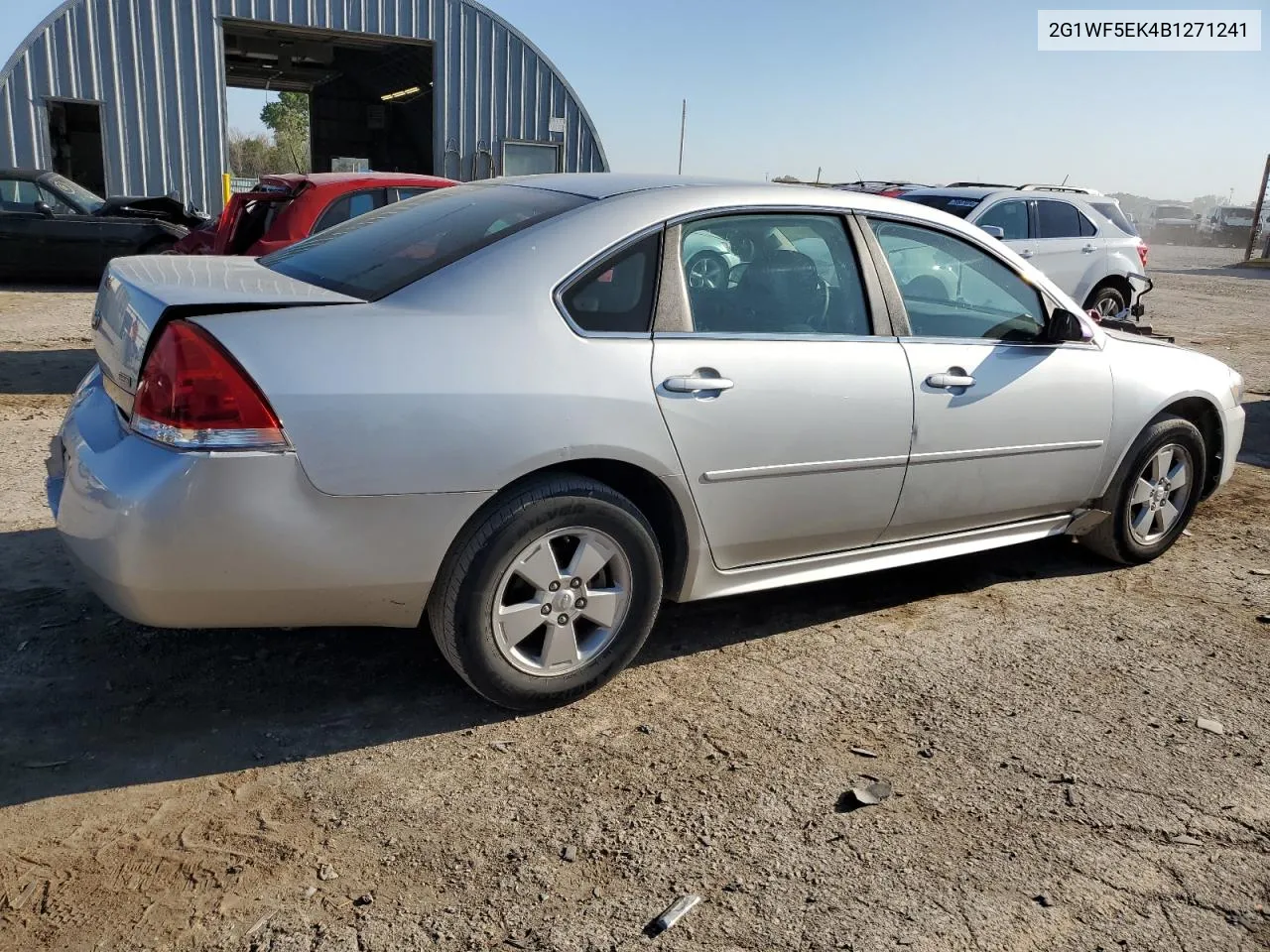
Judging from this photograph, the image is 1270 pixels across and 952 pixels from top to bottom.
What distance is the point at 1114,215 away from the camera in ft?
41.9

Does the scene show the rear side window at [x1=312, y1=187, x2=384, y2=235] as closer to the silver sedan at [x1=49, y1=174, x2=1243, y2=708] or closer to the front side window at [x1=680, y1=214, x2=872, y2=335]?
the silver sedan at [x1=49, y1=174, x2=1243, y2=708]

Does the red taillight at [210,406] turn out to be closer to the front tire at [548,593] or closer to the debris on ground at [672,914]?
the front tire at [548,593]

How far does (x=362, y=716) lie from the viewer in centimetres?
321

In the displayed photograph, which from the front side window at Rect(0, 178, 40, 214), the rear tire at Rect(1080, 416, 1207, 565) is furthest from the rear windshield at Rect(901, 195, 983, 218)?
the front side window at Rect(0, 178, 40, 214)

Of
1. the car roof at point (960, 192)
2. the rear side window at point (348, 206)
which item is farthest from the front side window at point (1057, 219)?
the rear side window at point (348, 206)

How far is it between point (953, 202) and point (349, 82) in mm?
21967

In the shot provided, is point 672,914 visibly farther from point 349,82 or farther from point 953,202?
point 349,82

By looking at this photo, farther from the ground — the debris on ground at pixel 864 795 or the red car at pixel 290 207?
the red car at pixel 290 207

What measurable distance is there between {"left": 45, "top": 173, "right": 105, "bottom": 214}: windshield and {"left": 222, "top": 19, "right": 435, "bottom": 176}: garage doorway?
605 centimetres

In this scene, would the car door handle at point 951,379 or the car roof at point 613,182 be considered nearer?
the car roof at point 613,182

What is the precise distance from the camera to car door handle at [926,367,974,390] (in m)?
3.83

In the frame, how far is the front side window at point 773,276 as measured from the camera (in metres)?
3.44

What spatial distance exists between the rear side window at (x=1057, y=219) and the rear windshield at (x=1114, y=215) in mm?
568

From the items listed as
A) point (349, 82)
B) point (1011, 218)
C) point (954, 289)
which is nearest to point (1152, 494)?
point (954, 289)
